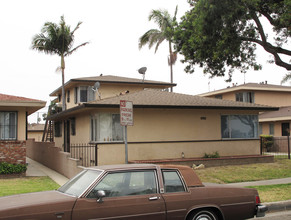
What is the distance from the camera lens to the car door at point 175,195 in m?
6.24

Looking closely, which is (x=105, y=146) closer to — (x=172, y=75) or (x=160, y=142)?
(x=160, y=142)

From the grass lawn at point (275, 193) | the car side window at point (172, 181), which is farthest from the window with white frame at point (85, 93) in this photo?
the car side window at point (172, 181)

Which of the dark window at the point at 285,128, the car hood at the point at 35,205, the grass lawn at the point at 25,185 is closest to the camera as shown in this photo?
the car hood at the point at 35,205

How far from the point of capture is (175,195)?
20.9 ft

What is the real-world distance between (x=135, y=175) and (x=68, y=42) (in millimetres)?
25106

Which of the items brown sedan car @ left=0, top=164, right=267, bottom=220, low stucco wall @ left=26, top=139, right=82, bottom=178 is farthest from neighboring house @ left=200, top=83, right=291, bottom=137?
brown sedan car @ left=0, top=164, right=267, bottom=220

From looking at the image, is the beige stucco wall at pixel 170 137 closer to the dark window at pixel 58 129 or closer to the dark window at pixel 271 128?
the dark window at pixel 58 129

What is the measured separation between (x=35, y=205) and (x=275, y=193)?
25.6 feet

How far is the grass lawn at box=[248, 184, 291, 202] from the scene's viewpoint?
10.2 meters

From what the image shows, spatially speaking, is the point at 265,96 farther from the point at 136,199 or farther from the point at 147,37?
the point at 136,199

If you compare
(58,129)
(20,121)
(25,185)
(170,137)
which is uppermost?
(20,121)

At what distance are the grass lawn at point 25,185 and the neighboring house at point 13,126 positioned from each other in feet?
4.06

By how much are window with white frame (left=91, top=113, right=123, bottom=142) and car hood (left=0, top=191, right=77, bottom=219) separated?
10878mm

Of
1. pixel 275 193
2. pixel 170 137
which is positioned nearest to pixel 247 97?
pixel 170 137
